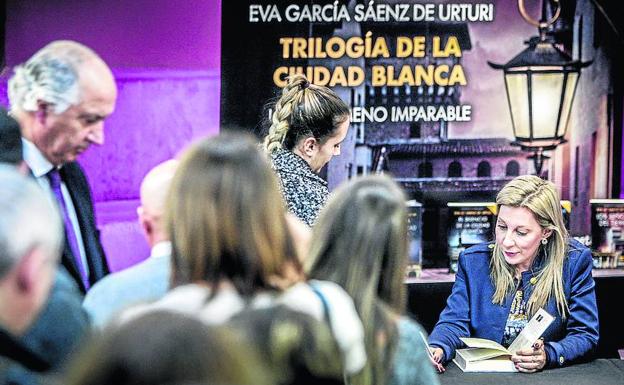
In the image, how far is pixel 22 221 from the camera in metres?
1.46

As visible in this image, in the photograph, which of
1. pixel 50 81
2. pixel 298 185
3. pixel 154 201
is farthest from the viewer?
pixel 298 185

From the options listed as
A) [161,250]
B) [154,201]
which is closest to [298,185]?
[154,201]

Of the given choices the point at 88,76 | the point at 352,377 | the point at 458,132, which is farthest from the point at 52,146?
the point at 458,132

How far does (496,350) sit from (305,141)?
984 mm

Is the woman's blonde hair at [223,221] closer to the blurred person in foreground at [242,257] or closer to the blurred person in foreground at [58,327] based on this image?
the blurred person in foreground at [242,257]

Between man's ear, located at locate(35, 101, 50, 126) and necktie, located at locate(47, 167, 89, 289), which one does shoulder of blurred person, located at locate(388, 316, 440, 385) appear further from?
man's ear, located at locate(35, 101, 50, 126)

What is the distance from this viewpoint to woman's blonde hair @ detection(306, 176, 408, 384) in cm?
191

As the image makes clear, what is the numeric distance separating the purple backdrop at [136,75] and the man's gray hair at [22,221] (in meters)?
3.71

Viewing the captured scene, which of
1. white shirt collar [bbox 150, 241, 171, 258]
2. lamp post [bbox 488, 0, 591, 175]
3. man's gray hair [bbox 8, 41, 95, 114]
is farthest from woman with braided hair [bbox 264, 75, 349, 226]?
lamp post [bbox 488, 0, 591, 175]

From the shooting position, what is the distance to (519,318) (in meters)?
3.42

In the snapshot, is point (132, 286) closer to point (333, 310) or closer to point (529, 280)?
point (333, 310)

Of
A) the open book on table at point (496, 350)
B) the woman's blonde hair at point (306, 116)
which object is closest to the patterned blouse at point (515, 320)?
the open book on table at point (496, 350)

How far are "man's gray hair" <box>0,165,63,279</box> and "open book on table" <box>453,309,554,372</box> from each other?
6.19 ft

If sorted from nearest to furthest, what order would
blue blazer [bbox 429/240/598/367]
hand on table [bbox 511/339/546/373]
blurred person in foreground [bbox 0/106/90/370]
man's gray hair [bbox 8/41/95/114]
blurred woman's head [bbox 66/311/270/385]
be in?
blurred woman's head [bbox 66/311/270/385]
blurred person in foreground [bbox 0/106/90/370]
man's gray hair [bbox 8/41/95/114]
hand on table [bbox 511/339/546/373]
blue blazer [bbox 429/240/598/367]
